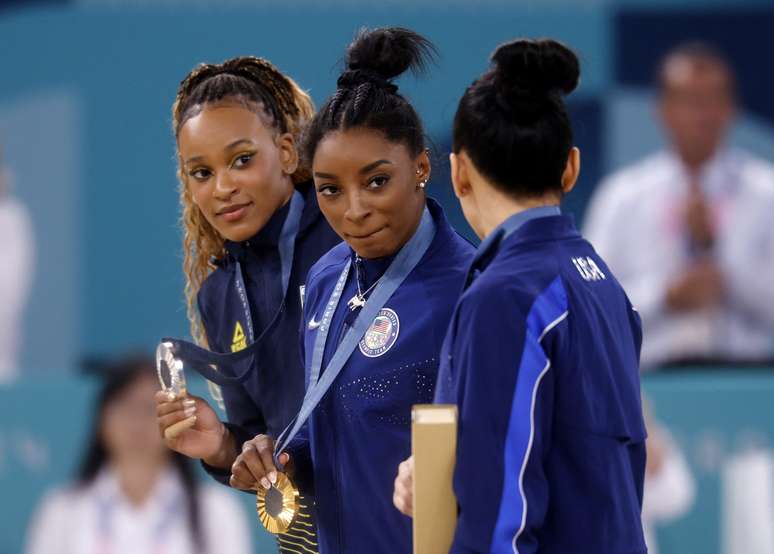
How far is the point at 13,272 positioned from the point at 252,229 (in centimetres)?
361

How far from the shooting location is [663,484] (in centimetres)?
469

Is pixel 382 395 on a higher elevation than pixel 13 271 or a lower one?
lower

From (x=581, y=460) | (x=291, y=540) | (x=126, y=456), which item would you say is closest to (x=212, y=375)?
(x=291, y=540)

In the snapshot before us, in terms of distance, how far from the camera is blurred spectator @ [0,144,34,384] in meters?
5.67

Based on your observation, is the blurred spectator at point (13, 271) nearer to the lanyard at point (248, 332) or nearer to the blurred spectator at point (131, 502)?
the blurred spectator at point (131, 502)

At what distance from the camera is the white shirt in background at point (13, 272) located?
5.67m

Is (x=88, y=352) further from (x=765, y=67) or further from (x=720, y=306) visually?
(x=765, y=67)

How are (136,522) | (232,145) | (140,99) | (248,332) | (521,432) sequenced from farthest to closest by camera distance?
(140,99)
(136,522)
(248,332)
(232,145)
(521,432)

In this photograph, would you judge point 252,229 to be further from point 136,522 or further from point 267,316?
point 136,522

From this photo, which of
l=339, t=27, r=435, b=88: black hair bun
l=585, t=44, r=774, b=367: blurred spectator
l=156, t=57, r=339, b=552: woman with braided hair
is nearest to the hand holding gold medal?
l=156, t=57, r=339, b=552: woman with braided hair

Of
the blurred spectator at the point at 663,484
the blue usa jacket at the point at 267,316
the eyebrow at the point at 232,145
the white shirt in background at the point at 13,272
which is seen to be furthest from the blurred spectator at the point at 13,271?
the eyebrow at the point at 232,145

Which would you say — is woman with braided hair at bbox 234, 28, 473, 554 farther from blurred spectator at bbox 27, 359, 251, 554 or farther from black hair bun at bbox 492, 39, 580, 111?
blurred spectator at bbox 27, 359, 251, 554

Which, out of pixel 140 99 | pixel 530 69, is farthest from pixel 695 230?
pixel 530 69

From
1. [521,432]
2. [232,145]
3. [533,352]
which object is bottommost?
[521,432]
